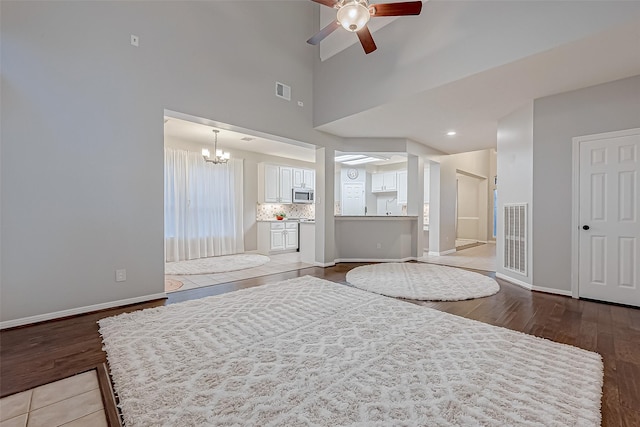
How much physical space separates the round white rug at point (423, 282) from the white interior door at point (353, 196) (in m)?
4.16

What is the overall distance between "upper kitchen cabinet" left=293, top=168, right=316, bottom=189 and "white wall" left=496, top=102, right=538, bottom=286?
5390 millimetres

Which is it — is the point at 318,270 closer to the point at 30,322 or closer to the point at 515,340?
the point at 515,340

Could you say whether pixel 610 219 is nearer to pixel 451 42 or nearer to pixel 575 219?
pixel 575 219

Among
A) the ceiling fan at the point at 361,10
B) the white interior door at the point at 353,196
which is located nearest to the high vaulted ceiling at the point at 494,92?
the ceiling fan at the point at 361,10

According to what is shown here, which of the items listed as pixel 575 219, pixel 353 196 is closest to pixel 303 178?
pixel 353 196

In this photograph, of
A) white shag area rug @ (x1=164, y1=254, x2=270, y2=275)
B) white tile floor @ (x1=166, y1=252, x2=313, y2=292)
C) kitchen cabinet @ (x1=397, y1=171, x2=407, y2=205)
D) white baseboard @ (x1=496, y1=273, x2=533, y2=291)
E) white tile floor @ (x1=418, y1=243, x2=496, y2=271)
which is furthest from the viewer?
kitchen cabinet @ (x1=397, y1=171, x2=407, y2=205)

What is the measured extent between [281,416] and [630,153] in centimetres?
461

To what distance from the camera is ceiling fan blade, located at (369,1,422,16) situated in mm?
2815

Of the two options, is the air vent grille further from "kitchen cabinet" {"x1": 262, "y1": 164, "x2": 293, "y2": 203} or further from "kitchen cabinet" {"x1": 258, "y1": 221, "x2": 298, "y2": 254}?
"kitchen cabinet" {"x1": 262, "y1": 164, "x2": 293, "y2": 203}

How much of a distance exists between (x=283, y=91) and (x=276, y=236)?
399 centimetres

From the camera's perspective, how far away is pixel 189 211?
6.63 metres

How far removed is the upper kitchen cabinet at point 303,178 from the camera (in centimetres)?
858

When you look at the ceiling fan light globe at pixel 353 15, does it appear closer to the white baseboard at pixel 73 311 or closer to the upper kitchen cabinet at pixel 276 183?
the white baseboard at pixel 73 311

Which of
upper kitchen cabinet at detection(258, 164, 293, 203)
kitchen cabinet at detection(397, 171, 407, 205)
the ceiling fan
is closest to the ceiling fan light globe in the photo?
the ceiling fan
